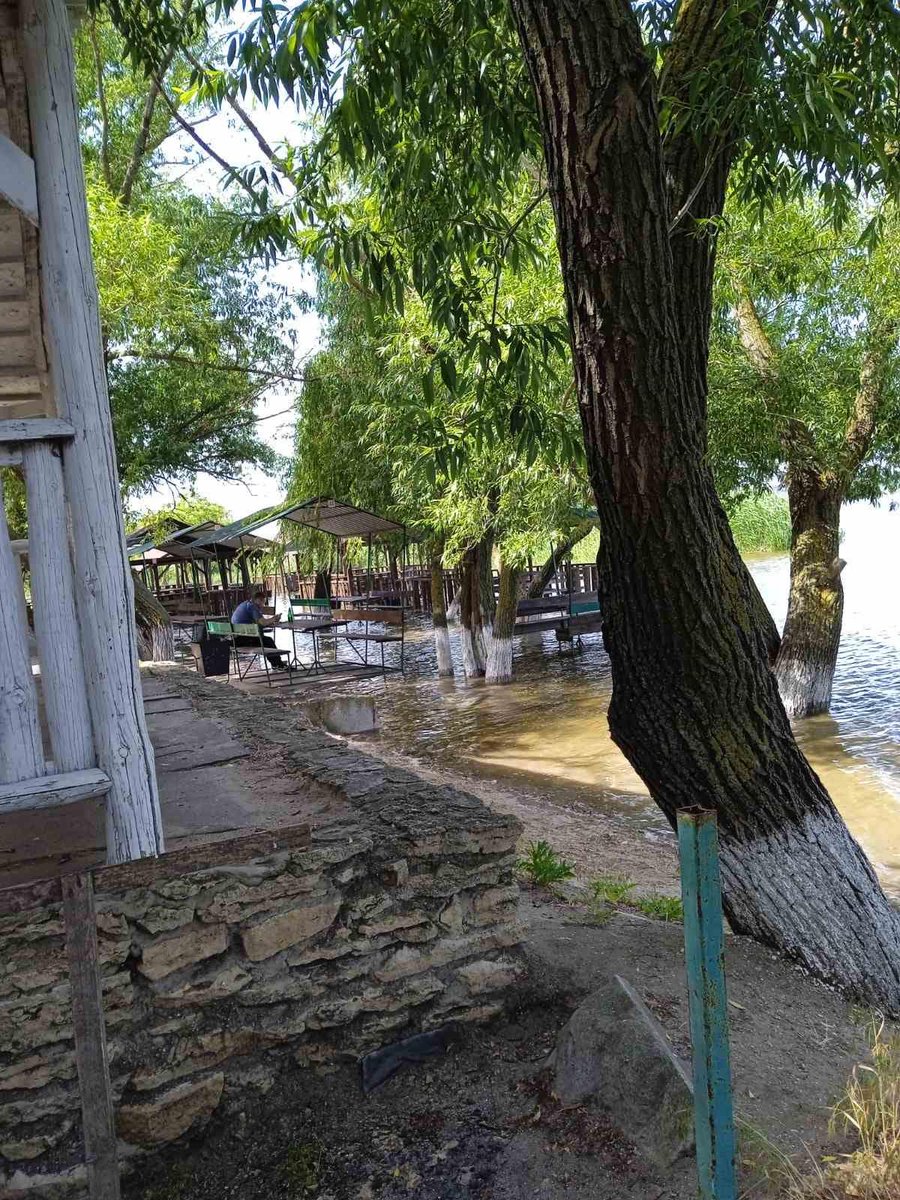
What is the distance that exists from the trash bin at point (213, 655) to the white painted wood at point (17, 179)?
1136 centimetres

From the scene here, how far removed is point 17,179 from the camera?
2572 millimetres

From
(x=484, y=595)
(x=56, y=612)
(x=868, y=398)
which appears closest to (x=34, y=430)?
(x=56, y=612)

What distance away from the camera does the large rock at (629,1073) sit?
2.48 meters

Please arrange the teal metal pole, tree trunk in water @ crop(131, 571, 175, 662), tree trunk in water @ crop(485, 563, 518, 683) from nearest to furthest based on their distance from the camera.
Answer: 1. the teal metal pole
2. tree trunk in water @ crop(131, 571, 175, 662)
3. tree trunk in water @ crop(485, 563, 518, 683)

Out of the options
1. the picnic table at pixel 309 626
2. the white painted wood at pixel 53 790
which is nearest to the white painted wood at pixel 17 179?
the white painted wood at pixel 53 790

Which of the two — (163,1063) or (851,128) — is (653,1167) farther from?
(851,128)

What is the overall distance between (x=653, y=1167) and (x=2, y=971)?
1.96 m

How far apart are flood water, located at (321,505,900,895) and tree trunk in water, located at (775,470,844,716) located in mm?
441

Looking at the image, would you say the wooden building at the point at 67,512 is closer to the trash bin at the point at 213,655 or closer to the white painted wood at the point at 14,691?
the white painted wood at the point at 14,691

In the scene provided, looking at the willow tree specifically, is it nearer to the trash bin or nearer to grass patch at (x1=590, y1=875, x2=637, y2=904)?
grass patch at (x1=590, y1=875, x2=637, y2=904)

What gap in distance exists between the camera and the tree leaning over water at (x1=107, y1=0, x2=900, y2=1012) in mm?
3109

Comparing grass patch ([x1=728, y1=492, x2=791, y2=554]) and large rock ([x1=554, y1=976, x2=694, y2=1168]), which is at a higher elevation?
grass patch ([x1=728, y1=492, x2=791, y2=554])

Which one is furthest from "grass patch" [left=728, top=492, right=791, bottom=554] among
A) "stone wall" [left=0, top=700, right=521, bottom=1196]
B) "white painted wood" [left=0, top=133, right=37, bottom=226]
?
"white painted wood" [left=0, top=133, right=37, bottom=226]

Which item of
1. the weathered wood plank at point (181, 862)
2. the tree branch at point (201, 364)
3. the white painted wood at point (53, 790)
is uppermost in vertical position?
the tree branch at point (201, 364)
